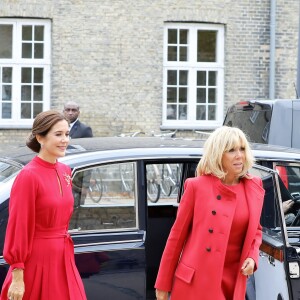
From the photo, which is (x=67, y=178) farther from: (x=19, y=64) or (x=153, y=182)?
(x=19, y=64)

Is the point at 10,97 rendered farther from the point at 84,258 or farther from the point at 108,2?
the point at 84,258

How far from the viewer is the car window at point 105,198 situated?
19.4 ft

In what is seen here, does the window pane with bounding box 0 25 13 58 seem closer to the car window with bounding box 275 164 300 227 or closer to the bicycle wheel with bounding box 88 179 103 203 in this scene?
the car window with bounding box 275 164 300 227

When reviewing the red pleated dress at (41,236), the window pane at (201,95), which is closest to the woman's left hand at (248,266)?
the red pleated dress at (41,236)

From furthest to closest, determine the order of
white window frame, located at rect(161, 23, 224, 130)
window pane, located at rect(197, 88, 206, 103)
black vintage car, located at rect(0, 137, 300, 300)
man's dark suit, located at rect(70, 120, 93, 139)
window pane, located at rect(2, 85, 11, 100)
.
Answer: window pane, located at rect(197, 88, 206, 103), white window frame, located at rect(161, 23, 224, 130), window pane, located at rect(2, 85, 11, 100), man's dark suit, located at rect(70, 120, 93, 139), black vintage car, located at rect(0, 137, 300, 300)

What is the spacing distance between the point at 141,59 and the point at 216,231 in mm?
14212

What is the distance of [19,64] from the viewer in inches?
745

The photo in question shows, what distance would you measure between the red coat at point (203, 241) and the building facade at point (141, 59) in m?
13.8

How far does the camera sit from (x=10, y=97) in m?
18.9

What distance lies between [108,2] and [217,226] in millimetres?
14272


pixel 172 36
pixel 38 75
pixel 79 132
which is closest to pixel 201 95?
pixel 172 36

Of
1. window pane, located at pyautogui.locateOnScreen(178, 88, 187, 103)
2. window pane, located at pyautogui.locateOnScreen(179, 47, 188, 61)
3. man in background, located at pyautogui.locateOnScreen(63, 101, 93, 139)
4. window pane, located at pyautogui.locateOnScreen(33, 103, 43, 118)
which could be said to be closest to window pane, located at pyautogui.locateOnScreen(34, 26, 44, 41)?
window pane, located at pyautogui.locateOnScreen(33, 103, 43, 118)

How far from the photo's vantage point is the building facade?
18688 mm

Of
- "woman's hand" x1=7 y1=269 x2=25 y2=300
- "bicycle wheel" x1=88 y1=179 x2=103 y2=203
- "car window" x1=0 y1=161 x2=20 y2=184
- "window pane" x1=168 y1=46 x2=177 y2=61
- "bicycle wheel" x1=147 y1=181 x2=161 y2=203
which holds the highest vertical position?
"window pane" x1=168 y1=46 x2=177 y2=61
